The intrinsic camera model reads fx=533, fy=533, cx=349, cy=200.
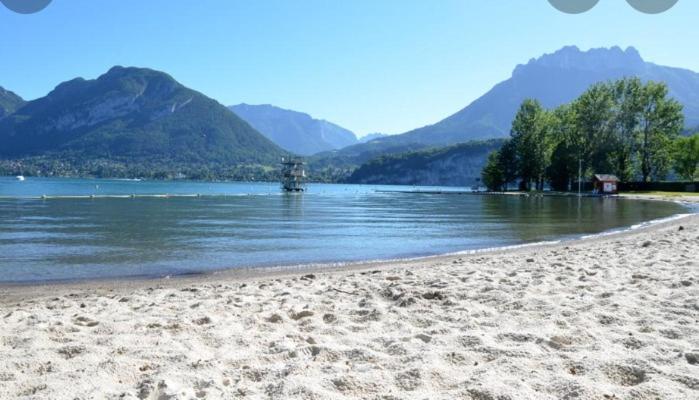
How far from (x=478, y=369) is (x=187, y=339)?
11.0 feet

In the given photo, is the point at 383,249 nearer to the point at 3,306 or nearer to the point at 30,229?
the point at 3,306

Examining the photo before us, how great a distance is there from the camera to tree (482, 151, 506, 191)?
126250mm

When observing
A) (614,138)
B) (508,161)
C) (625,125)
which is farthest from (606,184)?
(508,161)

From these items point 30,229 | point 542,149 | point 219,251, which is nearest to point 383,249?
point 219,251

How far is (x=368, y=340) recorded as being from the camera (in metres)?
6.09

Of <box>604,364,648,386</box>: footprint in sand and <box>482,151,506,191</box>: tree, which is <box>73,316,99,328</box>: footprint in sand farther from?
<box>482,151,506,191</box>: tree

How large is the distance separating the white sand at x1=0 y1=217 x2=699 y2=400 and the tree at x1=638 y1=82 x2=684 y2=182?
344 ft

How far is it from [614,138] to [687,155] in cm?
1592

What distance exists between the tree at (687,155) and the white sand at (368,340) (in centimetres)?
11217

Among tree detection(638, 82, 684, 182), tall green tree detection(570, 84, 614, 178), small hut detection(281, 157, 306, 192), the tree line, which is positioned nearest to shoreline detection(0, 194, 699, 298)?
the tree line

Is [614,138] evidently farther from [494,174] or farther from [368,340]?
[368,340]

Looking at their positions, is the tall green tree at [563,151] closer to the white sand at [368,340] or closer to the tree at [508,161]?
the tree at [508,161]

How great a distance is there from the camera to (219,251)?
18.0 meters

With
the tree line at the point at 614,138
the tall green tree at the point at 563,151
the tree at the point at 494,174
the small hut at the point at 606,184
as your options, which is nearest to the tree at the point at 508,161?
the tree at the point at 494,174
